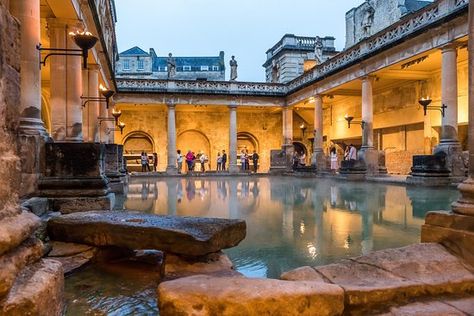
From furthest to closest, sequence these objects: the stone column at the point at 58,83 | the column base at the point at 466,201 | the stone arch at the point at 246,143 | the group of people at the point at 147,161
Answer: the stone arch at the point at 246,143
the group of people at the point at 147,161
the stone column at the point at 58,83
the column base at the point at 466,201

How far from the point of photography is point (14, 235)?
6.21ft

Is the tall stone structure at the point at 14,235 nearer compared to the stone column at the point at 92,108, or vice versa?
the tall stone structure at the point at 14,235

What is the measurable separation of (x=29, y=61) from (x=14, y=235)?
460 cm

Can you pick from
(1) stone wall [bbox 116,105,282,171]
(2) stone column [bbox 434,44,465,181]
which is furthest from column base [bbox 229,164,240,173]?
(2) stone column [bbox 434,44,465,181]

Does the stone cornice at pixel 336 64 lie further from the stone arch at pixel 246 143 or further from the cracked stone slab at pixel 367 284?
the cracked stone slab at pixel 367 284

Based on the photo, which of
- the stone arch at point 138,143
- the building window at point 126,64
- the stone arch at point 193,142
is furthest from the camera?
the building window at point 126,64

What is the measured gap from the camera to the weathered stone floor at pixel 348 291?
215 centimetres

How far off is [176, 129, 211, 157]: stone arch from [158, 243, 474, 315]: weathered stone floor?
28023mm

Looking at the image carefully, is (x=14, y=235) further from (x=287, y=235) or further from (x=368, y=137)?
(x=368, y=137)

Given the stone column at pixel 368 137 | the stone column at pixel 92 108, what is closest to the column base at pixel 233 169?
the stone column at pixel 368 137

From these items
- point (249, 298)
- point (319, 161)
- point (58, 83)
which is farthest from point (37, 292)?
point (319, 161)

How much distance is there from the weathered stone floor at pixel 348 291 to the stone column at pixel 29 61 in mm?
4264

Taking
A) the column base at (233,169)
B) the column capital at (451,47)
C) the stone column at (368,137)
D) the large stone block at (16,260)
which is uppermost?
the column capital at (451,47)

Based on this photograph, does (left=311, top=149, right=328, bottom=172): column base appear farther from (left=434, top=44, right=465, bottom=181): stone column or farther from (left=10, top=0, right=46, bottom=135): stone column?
(left=10, top=0, right=46, bottom=135): stone column
